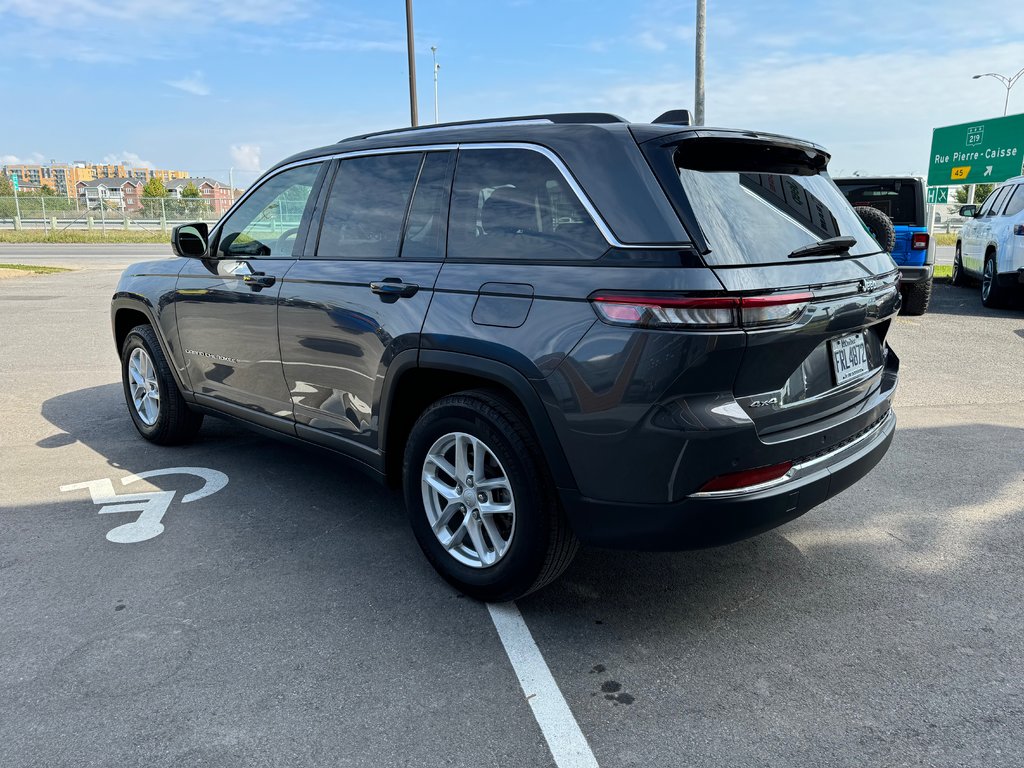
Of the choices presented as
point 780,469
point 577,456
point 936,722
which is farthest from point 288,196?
point 936,722

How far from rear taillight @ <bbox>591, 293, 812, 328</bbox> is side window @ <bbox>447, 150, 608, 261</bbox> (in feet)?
0.76

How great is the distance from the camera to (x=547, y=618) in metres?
3.07

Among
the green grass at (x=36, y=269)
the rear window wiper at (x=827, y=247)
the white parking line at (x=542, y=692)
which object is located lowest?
the white parking line at (x=542, y=692)

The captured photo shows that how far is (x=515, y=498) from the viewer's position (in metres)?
A: 2.87

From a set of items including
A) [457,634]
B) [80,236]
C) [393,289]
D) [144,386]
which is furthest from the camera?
[80,236]

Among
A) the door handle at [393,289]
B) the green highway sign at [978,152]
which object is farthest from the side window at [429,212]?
the green highway sign at [978,152]

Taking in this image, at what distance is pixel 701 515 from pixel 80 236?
4165 cm

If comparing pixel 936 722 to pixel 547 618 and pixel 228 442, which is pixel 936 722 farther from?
pixel 228 442

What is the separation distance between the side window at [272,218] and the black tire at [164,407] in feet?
3.22

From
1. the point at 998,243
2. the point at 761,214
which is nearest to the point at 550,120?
the point at 761,214

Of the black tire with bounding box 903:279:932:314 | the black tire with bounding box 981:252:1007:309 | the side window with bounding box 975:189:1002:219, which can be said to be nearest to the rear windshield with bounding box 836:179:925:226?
the black tire with bounding box 903:279:932:314

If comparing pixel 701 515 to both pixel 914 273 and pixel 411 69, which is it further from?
pixel 411 69

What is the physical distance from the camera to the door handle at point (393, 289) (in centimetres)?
320

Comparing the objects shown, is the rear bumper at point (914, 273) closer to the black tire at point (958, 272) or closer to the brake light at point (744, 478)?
the black tire at point (958, 272)
